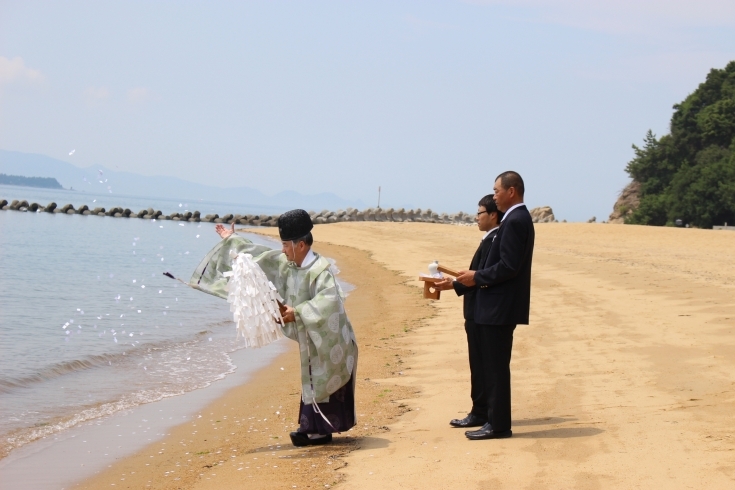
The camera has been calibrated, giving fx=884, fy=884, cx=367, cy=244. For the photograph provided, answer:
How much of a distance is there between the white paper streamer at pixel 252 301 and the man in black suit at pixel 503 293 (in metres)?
1.35

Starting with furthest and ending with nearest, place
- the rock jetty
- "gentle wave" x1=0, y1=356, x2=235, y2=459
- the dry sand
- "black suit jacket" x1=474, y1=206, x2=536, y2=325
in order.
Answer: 1. the rock jetty
2. "gentle wave" x1=0, y1=356, x2=235, y2=459
3. "black suit jacket" x1=474, y1=206, x2=536, y2=325
4. the dry sand

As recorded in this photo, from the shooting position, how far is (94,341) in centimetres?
1345

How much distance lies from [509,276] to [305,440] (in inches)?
75.8

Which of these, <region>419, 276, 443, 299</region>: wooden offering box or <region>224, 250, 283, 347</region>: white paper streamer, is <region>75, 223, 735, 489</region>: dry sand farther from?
<region>419, 276, 443, 299</region>: wooden offering box

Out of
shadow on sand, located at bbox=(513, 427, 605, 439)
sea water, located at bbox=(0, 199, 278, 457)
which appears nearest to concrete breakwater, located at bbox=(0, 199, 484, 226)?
sea water, located at bbox=(0, 199, 278, 457)

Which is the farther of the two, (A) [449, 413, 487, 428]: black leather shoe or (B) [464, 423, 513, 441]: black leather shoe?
(A) [449, 413, 487, 428]: black leather shoe

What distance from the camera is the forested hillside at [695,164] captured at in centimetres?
4105

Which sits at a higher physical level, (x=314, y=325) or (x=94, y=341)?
(x=314, y=325)

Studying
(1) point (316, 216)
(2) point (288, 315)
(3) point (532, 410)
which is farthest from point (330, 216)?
(2) point (288, 315)

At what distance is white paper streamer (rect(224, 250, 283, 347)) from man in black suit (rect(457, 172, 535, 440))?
4.44ft

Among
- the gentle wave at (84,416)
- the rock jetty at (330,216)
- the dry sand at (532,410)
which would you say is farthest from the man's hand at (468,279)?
the rock jetty at (330,216)

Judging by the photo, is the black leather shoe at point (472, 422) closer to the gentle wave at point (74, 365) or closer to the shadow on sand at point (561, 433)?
the shadow on sand at point (561, 433)

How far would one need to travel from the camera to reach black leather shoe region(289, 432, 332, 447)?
6.49 metres

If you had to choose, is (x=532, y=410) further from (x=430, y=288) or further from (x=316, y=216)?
(x=316, y=216)
